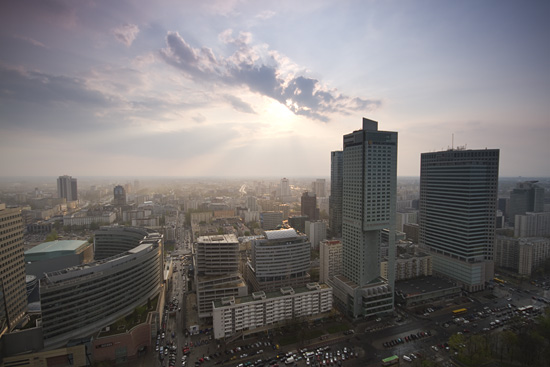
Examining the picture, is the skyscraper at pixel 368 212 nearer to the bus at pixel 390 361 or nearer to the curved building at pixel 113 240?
the bus at pixel 390 361

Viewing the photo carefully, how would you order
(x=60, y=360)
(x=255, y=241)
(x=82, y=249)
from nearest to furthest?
(x=60, y=360)
(x=255, y=241)
(x=82, y=249)

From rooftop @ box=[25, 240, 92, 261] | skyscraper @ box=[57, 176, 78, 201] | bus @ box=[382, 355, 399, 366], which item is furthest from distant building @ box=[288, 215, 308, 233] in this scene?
skyscraper @ box=[57, 176, 78, 201]

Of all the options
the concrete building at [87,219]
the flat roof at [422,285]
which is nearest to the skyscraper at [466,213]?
the flat roof at [422,285]

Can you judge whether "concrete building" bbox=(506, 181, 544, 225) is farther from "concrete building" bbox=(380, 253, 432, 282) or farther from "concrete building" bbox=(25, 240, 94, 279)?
"concrete building" bbox=(25, 240, 94, 279)

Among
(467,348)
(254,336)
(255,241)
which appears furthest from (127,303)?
(467,348)

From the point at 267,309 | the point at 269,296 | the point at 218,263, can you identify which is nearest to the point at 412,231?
the point at 269,296

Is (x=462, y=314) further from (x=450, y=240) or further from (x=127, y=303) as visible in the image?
(x=127, y=303)

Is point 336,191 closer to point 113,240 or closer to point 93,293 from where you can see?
point 113,240

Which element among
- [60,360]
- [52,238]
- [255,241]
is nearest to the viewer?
[60,360]
